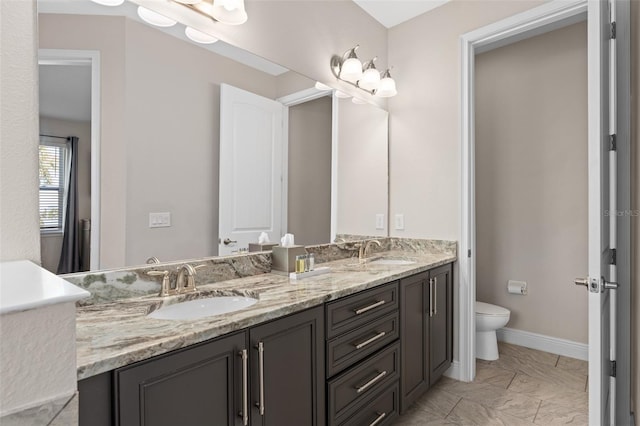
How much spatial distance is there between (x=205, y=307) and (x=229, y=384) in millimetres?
410

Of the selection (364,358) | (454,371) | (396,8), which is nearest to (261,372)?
(364,358)

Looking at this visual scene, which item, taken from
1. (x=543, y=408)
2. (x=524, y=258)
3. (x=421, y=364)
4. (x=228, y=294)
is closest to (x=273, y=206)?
(x=228, y=294)

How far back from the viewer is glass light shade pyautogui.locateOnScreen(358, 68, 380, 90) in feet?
8.25

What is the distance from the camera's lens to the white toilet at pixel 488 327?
2707 millimetres

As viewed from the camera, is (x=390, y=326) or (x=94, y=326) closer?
(x=94, y=326)

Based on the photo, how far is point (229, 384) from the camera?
1.05 meters

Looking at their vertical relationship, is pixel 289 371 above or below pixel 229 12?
below

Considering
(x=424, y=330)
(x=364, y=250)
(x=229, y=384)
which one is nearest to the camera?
(x=229, y=384)

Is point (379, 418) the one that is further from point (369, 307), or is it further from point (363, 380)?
point (369, 307)

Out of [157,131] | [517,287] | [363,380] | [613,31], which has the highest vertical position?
[613,31]

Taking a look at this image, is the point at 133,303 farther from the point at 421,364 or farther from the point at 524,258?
the point at 524,258

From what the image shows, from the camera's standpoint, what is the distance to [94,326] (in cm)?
100

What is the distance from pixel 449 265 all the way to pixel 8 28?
2.39 meters

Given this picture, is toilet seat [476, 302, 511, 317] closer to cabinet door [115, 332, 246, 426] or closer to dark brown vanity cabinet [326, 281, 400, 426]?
dark brown vanity cabinet [326, 281, 400, 426]
